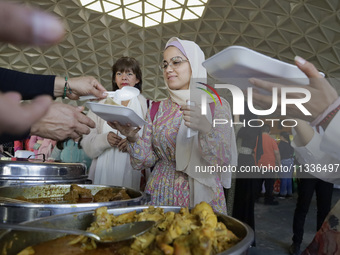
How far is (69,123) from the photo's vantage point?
140 cm

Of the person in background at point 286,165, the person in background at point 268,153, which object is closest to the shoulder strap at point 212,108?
the person in background at point 268,153

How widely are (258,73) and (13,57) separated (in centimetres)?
1550

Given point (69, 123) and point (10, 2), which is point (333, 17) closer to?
point (69, 123)

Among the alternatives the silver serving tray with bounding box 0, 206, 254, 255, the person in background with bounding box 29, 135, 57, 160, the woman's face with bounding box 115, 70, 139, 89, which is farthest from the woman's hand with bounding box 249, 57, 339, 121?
the person in background with bounding box 29, 135, 57, 160

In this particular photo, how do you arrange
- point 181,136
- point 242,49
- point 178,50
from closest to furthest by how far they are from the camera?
point 242,49 → point 181,136 → point 178,50

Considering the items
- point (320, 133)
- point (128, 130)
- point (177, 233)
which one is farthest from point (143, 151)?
point (177, 233)

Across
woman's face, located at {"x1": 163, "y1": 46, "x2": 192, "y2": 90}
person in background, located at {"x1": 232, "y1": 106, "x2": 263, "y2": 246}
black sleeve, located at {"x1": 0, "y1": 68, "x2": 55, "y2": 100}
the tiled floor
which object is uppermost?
woman's face, located at {"x1": 163, "y1": 46, "x2": 192, "y2": 90}

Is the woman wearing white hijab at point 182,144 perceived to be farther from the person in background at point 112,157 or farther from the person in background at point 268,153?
the person in background at point 268,153

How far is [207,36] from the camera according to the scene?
1309cm

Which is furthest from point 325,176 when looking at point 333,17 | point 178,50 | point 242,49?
point 333,17

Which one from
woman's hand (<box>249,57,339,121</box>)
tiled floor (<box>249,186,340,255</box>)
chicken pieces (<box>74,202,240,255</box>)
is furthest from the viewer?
tiled floor (<box>249,186,340,255</box>)

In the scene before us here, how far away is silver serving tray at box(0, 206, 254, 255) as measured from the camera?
750 millimetres

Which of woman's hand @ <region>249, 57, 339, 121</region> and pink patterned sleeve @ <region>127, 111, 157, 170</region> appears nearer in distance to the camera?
woman's hand @ <region>249, 57, 339, 121</region>

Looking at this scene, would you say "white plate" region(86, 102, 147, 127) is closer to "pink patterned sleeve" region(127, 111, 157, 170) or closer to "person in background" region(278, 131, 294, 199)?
"pink patterned sleeve" region(127, 111, 157, 170)
